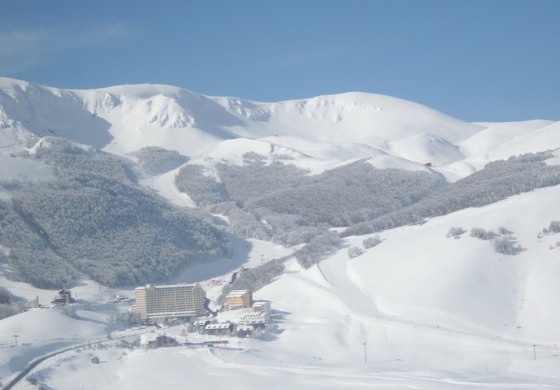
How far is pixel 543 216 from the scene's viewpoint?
58.0 meters

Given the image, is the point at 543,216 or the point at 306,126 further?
the point at 306,126

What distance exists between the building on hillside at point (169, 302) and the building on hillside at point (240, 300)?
298 cm

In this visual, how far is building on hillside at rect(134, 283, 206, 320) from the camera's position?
188ft

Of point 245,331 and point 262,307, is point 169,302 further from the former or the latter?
point 245,331

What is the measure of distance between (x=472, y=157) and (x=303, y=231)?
6119 cm

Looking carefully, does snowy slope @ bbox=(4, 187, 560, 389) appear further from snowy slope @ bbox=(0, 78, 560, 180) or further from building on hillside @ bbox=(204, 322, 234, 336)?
snowy slope @ bbox=(0, 78, 560, 180)

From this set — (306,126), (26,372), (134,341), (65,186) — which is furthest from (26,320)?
(306,126)

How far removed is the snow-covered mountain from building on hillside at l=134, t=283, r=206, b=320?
2239 millimetres

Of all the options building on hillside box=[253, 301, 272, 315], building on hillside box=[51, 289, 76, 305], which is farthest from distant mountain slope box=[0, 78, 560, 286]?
building on hillside box=[253, 301, 272, 315]

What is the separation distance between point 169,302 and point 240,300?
20.1 ft

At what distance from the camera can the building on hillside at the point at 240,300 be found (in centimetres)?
5444

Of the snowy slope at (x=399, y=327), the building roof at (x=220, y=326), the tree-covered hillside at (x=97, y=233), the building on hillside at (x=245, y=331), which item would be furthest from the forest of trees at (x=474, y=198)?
the building on hillside at (x=245, y=331)

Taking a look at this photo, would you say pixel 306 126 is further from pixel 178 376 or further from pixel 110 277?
pixel 178 376

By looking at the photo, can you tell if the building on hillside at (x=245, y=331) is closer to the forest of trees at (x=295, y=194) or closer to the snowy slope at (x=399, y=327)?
the snowy slope at (x=399, y=327)
